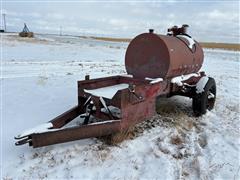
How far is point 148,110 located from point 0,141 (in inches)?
90.2

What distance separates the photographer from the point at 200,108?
458 centimetres

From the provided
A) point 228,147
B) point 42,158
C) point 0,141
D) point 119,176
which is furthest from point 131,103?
point 0,141

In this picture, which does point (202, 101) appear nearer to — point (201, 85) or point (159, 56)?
point (201, 85)

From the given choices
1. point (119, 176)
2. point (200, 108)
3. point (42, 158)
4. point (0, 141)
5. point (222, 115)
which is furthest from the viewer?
point (222, 115)

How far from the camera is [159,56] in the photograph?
424 cm

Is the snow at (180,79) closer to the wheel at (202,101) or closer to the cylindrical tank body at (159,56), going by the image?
the cylindrical tank body at (159,56)

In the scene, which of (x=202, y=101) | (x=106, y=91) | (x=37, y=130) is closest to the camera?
(x=37, y=130)

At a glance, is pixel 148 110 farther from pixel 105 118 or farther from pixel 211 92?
pixel 211 92

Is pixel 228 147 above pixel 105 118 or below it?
below

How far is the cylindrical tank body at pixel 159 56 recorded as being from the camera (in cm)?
420

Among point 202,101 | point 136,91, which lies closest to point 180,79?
point 202,101

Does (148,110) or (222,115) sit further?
(222,115)

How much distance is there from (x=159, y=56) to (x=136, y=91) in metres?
1.18

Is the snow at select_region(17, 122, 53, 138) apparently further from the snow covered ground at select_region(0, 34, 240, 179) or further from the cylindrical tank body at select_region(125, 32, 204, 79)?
the cylindrical tank body at select_region(125, 32, 204, 79)
